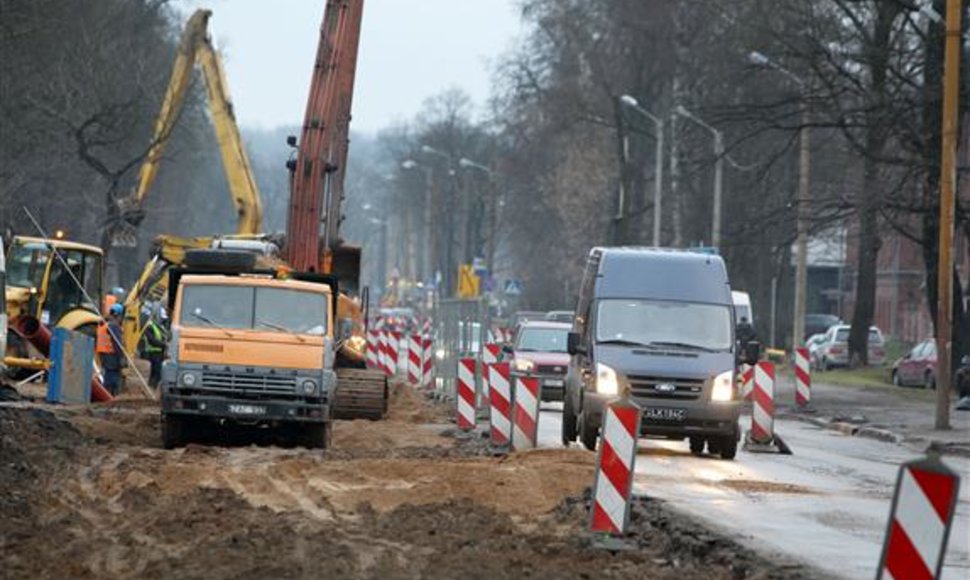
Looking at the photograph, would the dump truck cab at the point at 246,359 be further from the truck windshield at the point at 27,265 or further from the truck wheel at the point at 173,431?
the truck windshield at the point at 27,265

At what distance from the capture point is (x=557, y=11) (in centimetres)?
7656

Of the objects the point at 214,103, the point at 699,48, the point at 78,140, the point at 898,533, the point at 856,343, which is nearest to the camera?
the point at 898,533

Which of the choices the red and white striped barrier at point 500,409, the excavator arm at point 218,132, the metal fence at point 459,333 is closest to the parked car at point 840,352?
the excavator arm at point 218,132

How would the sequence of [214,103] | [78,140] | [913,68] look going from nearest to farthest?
[913,68]
[214,103]
[78,140]

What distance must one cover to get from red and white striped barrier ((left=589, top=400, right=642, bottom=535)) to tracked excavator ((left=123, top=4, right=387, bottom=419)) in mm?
11017

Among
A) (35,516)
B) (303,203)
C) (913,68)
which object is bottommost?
(35,516)

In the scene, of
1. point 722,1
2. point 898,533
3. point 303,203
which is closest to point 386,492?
point 898,533

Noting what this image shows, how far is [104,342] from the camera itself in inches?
1471

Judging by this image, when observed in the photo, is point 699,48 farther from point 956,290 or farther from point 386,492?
point 386,492

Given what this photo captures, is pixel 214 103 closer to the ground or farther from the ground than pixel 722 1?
closer to the ground

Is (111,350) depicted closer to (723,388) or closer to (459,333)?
(459,333)

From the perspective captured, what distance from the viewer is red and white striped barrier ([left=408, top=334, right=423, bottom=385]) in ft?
Answer: 158

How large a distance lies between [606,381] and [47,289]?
1646 centimetres

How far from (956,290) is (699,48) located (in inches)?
958
